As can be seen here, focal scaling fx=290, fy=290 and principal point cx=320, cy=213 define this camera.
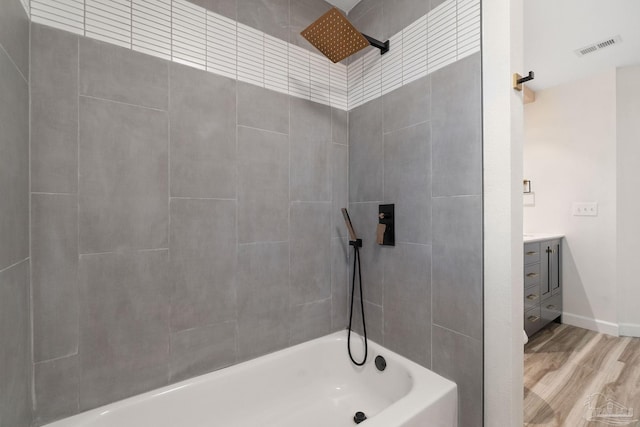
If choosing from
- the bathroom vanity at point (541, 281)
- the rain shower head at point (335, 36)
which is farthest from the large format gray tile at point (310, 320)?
the bathroom vanity at point (541, 281)

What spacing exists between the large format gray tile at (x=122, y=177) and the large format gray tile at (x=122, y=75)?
43mm

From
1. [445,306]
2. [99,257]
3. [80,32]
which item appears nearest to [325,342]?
[445,306]

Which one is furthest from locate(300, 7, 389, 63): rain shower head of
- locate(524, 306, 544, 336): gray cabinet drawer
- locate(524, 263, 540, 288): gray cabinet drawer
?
locate(524, 306, 544, 336): gray cabinet drawer

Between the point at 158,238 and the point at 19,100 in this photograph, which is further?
the point at 158,238

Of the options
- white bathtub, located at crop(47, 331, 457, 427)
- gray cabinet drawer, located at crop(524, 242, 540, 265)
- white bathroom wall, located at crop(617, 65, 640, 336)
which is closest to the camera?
white bathtub, located at crop(47, 331, 457, 427)

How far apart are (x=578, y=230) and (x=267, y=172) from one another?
3261 millimetres

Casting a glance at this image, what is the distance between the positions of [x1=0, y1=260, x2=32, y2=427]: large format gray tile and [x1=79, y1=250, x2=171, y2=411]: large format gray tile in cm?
16

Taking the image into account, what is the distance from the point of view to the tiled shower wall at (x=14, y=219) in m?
0.77

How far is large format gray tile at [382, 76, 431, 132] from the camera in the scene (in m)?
1.42

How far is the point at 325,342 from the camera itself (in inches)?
67.8

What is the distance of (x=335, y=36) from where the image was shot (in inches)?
56.2

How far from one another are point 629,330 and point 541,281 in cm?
94

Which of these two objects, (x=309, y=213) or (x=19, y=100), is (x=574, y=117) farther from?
(x=19, y=100)

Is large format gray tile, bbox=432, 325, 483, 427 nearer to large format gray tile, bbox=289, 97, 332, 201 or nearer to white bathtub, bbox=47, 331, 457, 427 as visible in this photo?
white bathtub, bbox=47, 331, 457, 427
